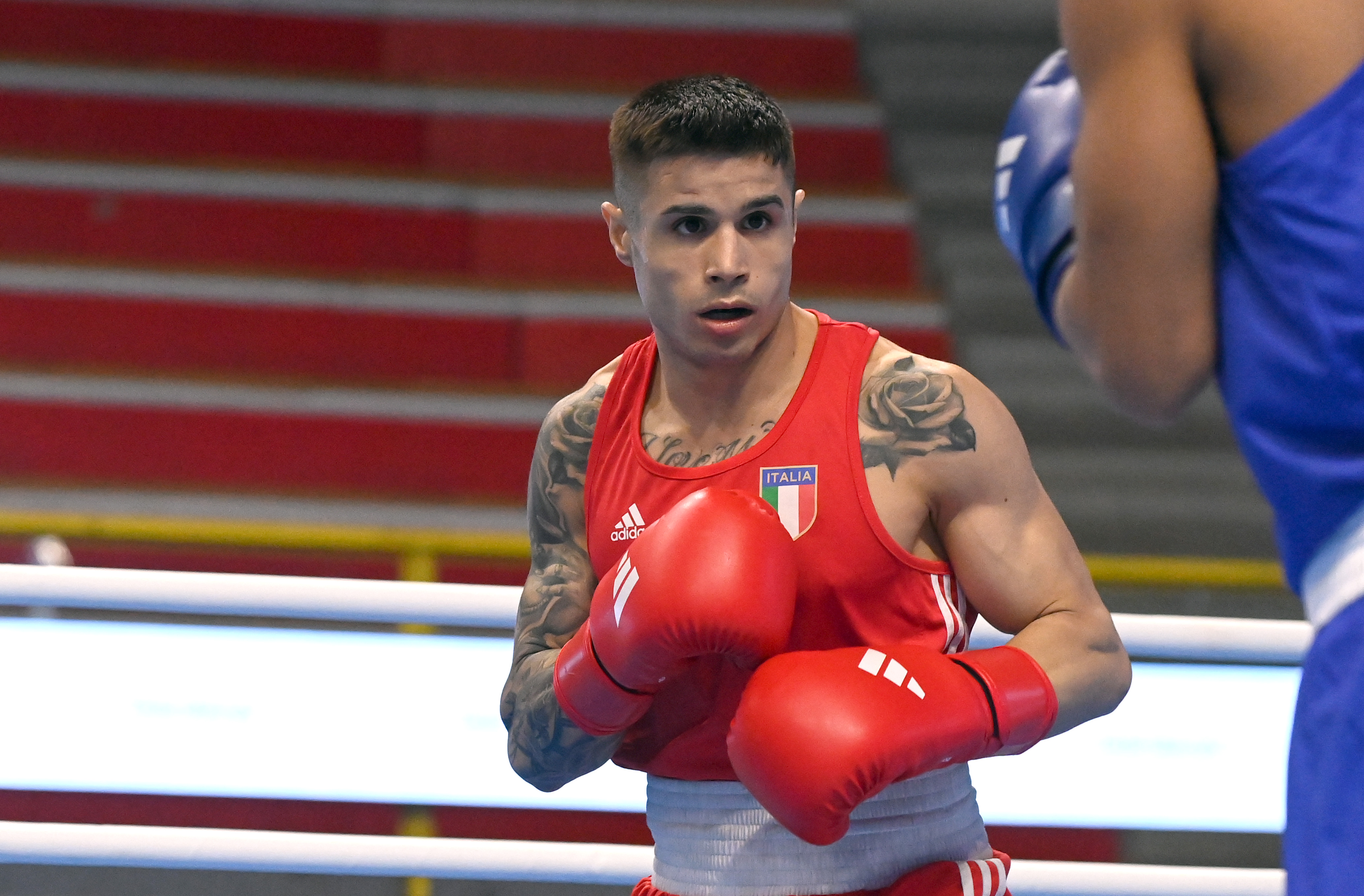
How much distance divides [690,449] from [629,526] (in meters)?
0.12

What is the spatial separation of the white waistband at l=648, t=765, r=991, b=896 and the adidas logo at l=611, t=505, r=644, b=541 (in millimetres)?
286

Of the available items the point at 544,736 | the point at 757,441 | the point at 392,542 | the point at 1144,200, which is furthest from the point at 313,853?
the point at 1144,200

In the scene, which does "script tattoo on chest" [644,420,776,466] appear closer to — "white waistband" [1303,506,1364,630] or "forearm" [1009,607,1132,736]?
"forearm" [1009,607,1132,736]

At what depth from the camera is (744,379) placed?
1.67m

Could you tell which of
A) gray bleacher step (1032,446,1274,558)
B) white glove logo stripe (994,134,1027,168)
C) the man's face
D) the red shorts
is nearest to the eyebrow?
the man's face

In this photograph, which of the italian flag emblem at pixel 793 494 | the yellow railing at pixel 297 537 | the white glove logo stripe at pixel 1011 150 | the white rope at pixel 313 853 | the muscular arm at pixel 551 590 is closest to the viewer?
the white glove logo stripe at pixel 1011 150

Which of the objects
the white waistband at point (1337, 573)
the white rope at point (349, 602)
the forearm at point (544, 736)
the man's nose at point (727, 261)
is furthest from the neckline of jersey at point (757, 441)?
the white waistband at point (1337, 573)

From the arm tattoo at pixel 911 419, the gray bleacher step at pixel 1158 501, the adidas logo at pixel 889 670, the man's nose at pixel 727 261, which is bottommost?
the adidas logo at pixel 889 670

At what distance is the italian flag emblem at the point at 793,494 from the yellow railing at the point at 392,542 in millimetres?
1676

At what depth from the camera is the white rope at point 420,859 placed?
1.98 metres

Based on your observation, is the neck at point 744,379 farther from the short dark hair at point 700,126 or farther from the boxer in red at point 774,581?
the short dark hair at point 700,126

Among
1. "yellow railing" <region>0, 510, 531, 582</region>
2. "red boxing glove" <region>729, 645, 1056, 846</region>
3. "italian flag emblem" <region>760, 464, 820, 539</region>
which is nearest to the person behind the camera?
"red boxing glove" <region>729, 645, 1056, 846</region>

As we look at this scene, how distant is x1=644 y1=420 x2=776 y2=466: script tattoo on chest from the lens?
5.35 ft

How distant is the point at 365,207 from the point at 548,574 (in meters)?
4.92
